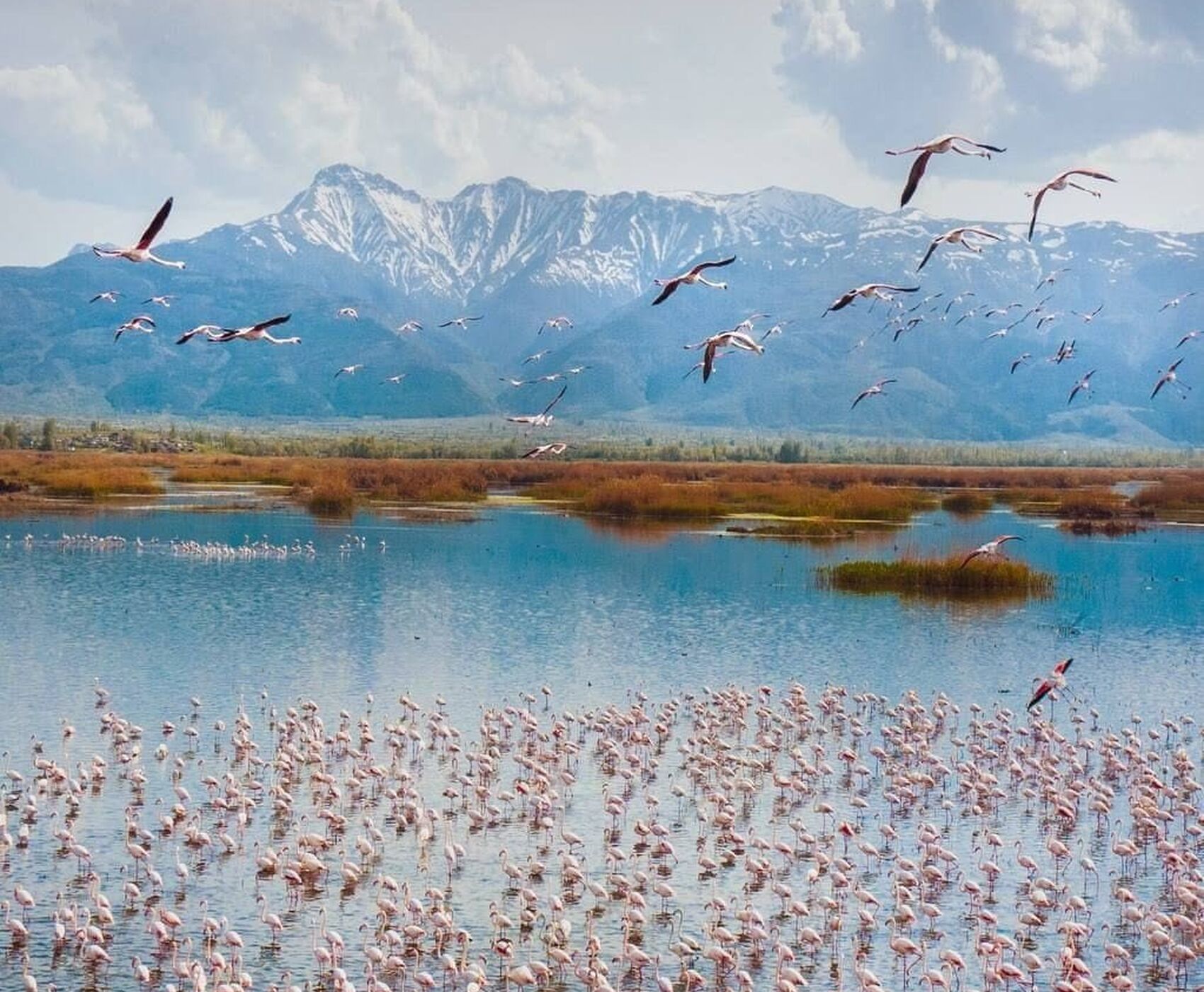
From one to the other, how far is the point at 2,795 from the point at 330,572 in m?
23.8

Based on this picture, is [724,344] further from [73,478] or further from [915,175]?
[73,478]

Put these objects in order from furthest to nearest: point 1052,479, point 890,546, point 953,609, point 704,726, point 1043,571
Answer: point 1052,479
point 890,546
point 1043,571
point 953,609
point 704,726

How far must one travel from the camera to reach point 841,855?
19297mm

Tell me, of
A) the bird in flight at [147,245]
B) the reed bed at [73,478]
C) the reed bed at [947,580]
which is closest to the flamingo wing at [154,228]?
the bird in flight at [147,245]

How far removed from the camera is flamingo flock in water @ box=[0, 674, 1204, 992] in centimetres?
1530

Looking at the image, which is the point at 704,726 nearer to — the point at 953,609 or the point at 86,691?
the point at 86,691

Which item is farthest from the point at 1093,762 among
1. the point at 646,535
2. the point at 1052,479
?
the point at 1052,479

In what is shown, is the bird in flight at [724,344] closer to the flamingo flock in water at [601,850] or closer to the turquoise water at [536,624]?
the flamingo flock in water at [601,850]

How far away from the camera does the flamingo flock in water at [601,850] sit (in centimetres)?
1530

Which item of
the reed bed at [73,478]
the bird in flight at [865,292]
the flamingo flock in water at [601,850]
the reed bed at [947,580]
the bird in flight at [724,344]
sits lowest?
the flamingo flock in water at [601,850]

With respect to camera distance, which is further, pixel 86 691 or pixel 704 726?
pixel 86 691

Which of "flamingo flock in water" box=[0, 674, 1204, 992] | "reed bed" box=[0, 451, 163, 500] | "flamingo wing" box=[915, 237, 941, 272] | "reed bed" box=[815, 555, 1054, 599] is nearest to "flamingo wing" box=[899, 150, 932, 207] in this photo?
"flamingo wing" box=[915, 237, 941, 272]

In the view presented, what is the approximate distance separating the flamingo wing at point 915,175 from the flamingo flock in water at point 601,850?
645 centimetres

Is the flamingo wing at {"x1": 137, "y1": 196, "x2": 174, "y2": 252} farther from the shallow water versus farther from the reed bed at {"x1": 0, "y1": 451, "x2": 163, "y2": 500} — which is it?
the reed bed at {"x1": 0, "y1": 451, "x2": 163, "y2": 500}
